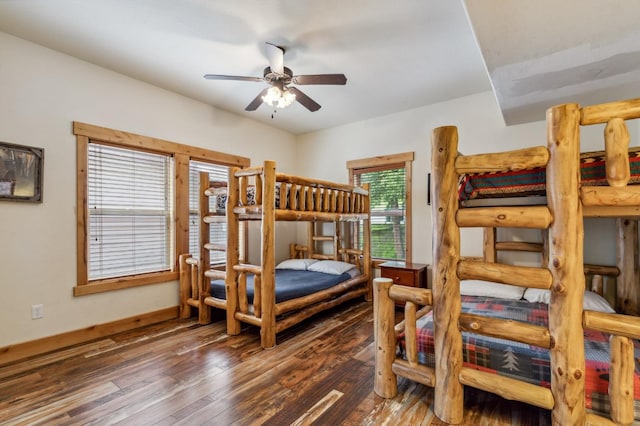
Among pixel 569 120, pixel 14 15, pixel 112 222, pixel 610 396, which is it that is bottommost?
pixel 610 396

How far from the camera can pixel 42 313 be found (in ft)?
8.81

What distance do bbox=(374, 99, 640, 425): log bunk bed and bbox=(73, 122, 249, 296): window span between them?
2838 millimetres

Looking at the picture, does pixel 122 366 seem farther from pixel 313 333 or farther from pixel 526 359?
pixel 526 359

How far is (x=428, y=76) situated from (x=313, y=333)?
3.05 metres

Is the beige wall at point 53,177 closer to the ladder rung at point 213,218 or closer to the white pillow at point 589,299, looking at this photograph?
the ladder rung at point 213,218

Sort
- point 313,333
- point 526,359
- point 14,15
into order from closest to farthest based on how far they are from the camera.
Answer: point 526,359
point 14,15
point 313,333

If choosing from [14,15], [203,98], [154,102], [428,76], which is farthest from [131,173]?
[428,76]

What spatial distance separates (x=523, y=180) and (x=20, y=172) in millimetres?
3903

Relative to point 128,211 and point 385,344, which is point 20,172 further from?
point 385,344

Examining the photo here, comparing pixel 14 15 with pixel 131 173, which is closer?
pixel 14 15

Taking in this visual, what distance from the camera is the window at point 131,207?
2979mm

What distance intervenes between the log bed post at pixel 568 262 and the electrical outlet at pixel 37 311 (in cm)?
393

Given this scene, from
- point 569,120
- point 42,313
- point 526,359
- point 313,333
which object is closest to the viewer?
point 569,120

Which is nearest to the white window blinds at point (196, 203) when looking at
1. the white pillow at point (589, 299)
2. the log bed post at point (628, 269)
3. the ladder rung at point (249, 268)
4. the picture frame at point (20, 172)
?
the ladder rung at point (249, 268)
